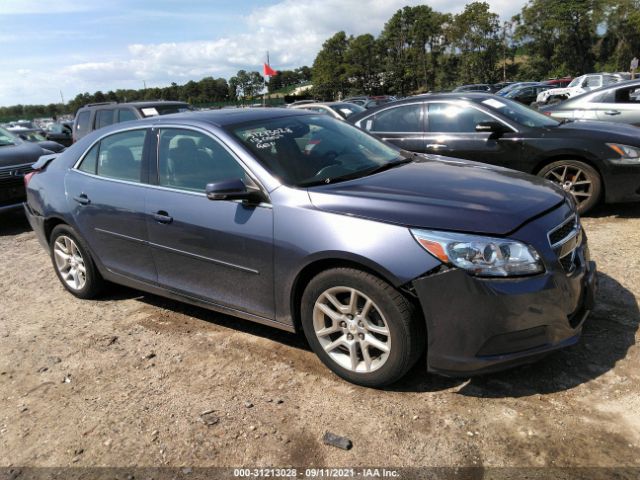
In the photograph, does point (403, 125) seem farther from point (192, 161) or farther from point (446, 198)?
point (446, 198)

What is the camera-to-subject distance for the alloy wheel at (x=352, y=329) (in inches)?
113

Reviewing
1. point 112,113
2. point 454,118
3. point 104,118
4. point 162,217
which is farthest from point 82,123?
point 162,217

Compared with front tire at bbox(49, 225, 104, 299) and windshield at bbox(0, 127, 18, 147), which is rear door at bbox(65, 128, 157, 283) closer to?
front tire at bbox(49, 225, 104, 299)

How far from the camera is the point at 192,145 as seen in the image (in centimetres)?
369

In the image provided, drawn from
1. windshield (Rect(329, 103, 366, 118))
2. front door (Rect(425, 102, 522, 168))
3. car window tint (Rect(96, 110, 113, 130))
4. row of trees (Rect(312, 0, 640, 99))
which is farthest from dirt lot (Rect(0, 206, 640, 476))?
row of trees (Rect(312, 0, 640, 99))

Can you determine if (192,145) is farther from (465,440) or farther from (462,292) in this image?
(465,440)

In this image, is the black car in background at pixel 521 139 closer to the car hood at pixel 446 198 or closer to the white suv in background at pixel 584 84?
the car hood at pixel 446 198

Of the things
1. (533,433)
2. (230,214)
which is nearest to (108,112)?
(230,214)

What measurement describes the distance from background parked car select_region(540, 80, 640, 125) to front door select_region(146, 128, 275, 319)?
21.9 ft

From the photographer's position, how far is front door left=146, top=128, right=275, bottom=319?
325cm

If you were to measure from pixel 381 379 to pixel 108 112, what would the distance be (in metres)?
8.95

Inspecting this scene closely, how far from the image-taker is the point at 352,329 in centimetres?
296

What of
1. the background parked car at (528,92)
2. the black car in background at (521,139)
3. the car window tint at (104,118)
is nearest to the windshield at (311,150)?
the black car in background at (521,139)

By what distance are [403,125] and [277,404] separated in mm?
4944
